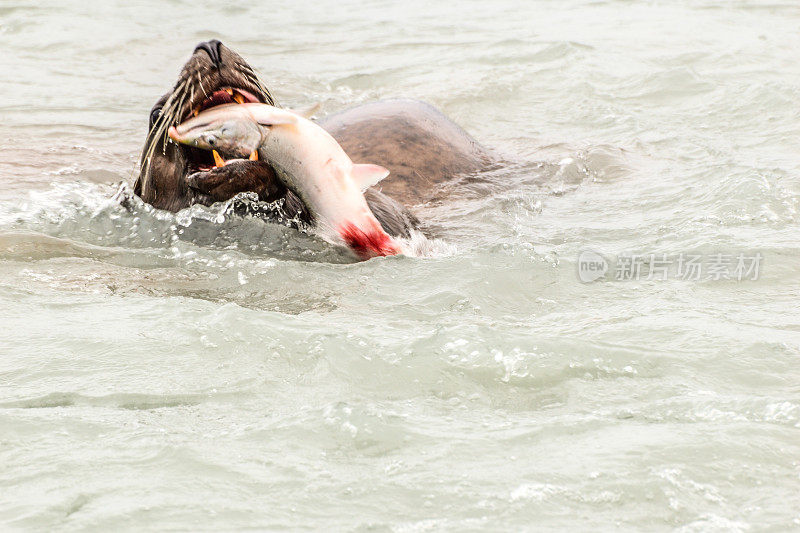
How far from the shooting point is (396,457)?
2.68 meters

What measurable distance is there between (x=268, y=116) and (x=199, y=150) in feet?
1.92

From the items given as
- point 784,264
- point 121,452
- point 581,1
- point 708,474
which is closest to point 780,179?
point 784,264

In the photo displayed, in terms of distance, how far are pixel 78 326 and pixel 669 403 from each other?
203cm

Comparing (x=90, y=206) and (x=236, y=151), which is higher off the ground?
(x=236, y=151)

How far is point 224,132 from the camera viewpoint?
3994 mm

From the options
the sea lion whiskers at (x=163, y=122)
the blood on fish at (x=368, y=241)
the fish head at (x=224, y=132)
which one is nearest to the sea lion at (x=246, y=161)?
the sea lion whiskers at (x=163, y=122)

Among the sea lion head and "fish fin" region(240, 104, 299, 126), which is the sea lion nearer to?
the sea lion head

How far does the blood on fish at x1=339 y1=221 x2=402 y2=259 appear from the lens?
4.34 meters

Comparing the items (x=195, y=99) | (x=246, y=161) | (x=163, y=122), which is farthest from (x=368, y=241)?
(x=163, y=122)

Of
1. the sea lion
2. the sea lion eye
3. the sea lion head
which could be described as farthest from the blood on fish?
the sea lion eye

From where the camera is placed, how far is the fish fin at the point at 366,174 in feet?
14.1

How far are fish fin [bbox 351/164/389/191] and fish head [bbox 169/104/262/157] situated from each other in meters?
0.43

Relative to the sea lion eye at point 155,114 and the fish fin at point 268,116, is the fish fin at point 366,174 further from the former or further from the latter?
the sea lion eye at point 155,114

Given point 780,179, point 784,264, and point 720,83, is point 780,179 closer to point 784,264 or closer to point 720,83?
point 784,264
